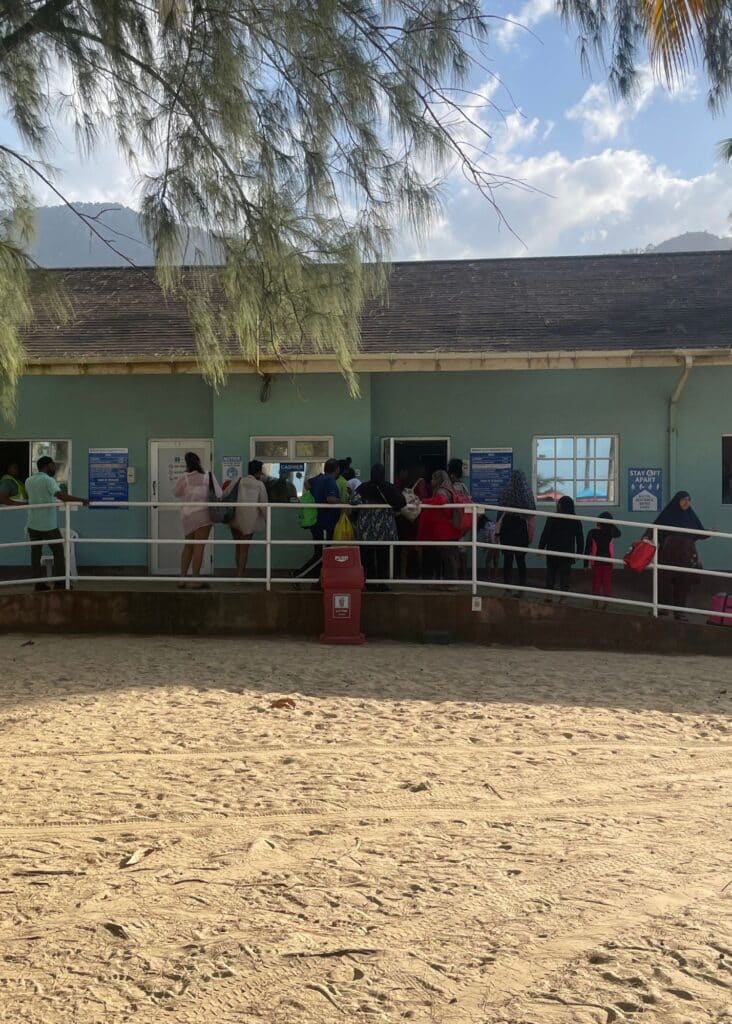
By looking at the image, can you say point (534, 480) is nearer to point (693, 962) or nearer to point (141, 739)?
point (141, 739)

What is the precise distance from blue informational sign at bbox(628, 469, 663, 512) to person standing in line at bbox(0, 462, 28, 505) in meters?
8.15

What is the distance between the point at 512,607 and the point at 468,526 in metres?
1.31

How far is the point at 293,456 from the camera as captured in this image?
13.3m

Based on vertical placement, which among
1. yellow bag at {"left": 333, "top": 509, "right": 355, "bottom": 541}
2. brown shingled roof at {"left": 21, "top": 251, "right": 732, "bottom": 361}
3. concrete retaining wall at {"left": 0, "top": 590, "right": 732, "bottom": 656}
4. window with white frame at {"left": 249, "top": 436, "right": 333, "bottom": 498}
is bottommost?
concrete retaining wall at {"left": 0, "top": 590, "right": 732, "bottom": 656}

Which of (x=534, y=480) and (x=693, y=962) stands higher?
(x=534, y=480)

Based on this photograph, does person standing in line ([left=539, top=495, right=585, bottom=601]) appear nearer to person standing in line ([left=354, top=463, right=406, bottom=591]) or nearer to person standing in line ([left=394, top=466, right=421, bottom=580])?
person standing in line ([left=394, top=466, right=421, bottom=580])

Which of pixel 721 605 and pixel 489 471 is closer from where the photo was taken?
pixel 721 605

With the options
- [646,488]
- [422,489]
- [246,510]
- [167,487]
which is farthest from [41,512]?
[646,488]

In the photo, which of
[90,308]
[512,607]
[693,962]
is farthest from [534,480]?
[693,962]

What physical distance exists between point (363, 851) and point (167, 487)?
9.75 metres

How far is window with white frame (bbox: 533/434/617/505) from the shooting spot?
A: 13.1 meters

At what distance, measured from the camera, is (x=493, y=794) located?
533 cm

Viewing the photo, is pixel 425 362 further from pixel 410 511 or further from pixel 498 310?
pixel 410 511

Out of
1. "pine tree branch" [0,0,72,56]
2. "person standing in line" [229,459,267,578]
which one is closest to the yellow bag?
"person standing in line" [229,459,267,578]
